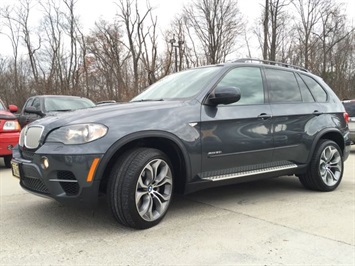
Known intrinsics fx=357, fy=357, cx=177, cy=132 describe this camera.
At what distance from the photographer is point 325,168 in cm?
496

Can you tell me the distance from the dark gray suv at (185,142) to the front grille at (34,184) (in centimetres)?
1

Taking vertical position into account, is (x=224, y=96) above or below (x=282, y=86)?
below

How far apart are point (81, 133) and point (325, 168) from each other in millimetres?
3463

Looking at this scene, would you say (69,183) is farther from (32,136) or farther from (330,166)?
(330,166)

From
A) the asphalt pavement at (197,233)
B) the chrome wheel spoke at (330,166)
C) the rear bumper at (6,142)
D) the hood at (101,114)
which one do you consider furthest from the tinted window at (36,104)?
the chrome wheel spoke at (330,166)

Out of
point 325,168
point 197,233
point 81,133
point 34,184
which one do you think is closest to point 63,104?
point 34,184

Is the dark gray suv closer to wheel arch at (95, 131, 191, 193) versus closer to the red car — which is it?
wheel arch at (95, 131, 191, 193)

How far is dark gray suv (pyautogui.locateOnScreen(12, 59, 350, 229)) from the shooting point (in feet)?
10.3

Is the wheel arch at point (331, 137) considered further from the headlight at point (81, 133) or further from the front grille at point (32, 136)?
the front grille at point (32, 136)

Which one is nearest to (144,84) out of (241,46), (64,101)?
(241,46)

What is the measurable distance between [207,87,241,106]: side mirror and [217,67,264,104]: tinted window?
0.34 m

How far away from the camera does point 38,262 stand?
2.69 m

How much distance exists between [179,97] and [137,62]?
2513 cm

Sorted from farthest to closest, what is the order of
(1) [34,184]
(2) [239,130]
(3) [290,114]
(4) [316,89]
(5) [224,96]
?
(4) [316,89]
(3) [290,114]
(2) [239,130]
(5) [224,96]
(1) [34,184]
